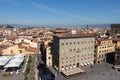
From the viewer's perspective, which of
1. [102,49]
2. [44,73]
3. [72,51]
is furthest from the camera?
[102,49]

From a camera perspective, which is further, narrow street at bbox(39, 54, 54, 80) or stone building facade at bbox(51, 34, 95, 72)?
stone building facade at bbox(51, 34, 95, 72)

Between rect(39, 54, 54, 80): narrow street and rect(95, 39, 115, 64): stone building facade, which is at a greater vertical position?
rect(95, 39, 115, 64): stone building facade

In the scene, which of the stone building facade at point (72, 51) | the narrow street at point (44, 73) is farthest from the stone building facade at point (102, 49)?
the narrow street at point (44, 73)

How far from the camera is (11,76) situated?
42031 millimetres

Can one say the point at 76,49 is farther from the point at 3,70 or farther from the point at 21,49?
the point at 3,70

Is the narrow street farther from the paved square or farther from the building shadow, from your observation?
the paved square

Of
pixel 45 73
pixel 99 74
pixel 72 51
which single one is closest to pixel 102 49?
pixel 72 51

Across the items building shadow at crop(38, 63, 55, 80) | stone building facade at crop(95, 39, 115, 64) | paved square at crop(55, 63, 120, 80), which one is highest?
stone building facade at crop(95, 39, 115, 64)

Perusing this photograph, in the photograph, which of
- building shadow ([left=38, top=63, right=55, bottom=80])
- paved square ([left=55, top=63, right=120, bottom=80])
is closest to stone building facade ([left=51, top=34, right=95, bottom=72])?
building shadow ([left=38, top=63, right=55, bottom=80])

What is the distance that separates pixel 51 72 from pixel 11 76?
2549 centimetres

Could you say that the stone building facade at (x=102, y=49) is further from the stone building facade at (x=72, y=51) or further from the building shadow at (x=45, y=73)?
the building shadow at (x=45, y=73)

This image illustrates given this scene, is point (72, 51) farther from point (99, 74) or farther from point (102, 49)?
point (102, 49)

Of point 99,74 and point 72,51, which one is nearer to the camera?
point 99,74

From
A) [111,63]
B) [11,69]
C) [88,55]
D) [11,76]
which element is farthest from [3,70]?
[111,63]
